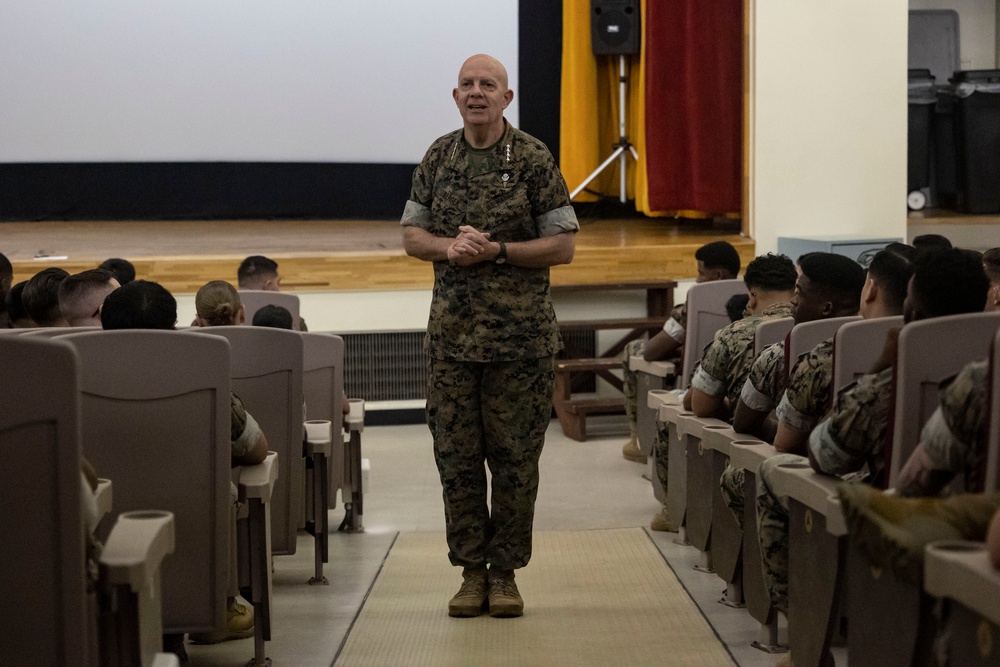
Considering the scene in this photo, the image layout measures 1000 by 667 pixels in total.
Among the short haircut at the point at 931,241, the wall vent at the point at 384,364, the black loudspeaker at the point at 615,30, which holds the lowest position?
the wall vent at the point at 384,364

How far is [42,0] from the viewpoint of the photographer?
708cm

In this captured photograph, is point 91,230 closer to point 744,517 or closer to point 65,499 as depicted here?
point 744,517

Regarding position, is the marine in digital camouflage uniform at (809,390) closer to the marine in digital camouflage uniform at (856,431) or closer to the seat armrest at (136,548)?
the marine in digital camouflage uniform at (856,431)

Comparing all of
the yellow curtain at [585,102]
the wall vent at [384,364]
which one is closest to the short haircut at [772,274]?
the wall vent at [384,364]

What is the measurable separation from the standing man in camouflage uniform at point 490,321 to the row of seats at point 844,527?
454mm

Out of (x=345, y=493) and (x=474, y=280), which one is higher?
(x=474, y=280)

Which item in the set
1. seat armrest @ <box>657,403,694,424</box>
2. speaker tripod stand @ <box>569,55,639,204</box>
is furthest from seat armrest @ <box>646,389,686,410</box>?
speaker tripod stand @ <box>569,55,639,204</box>

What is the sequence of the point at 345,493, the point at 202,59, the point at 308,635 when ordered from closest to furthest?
1. the point at 308,635
2. the point at 345,493
3. the point at 202,59

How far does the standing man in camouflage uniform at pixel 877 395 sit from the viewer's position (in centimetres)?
179

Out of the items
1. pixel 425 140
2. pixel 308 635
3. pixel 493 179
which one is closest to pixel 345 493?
pixel 308 635

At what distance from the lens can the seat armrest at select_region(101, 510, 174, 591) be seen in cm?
147

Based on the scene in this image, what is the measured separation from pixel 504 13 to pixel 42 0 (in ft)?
9.13

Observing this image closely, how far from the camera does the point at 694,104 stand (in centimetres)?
679

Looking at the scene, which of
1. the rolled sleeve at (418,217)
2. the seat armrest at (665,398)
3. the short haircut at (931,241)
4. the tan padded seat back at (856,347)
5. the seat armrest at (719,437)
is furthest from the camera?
the short haircut at (931,241)
